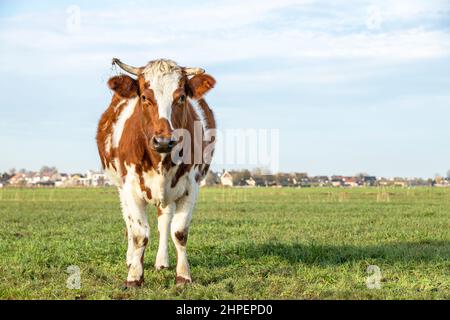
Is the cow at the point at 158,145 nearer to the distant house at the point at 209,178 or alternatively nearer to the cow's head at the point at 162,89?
the cow's head at the point at 162,89

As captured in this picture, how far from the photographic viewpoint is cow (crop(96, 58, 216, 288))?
26.5 feet

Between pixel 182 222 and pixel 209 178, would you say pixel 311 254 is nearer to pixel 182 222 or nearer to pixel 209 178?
pixel 182 222

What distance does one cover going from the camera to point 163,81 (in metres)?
8.13

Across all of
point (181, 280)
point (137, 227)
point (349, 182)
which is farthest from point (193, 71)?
point (349, 182)

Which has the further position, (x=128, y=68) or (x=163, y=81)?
(x=128, y=68)

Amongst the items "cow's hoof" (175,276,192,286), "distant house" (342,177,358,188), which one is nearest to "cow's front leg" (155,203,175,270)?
"cow's hoof" (175,276,192,286)

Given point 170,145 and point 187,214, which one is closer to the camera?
point 170,145

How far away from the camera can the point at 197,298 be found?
769 cm

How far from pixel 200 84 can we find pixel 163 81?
0.66 meters

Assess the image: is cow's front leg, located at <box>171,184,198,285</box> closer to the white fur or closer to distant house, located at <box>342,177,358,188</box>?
the white fur

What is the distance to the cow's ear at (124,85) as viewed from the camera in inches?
334

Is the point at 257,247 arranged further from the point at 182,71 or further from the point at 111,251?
the point at 182,71
